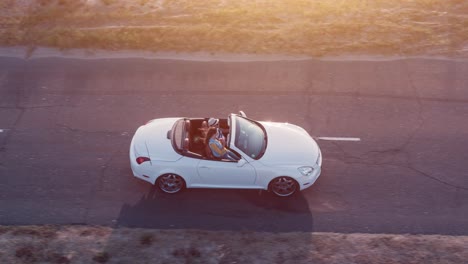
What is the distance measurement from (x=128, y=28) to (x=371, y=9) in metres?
8.78

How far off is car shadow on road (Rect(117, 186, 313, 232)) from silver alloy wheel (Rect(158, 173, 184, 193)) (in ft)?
0.58

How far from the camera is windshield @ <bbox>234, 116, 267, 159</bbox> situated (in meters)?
11.0

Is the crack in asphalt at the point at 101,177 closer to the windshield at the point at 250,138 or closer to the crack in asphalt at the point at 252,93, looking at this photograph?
the crack in asphalt at the point at 252,93

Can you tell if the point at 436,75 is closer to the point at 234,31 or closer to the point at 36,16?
the point at 234,31

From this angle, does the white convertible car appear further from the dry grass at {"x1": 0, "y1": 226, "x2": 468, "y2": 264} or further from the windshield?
the dry grass at {"x1": 0, "y1": 226, "x2": 468, "y2": 264}

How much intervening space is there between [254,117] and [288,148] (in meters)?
2.90

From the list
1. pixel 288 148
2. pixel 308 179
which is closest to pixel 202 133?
pixel 288 148

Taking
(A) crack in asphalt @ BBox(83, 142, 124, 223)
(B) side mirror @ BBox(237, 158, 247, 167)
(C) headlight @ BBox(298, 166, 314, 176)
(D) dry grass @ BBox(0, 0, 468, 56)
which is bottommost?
(A) crack in asphalt @ BBox(83, 142, 124, 223)

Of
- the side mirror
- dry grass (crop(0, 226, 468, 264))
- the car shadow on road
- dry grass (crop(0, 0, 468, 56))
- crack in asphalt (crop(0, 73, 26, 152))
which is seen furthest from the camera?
dry grass (crop(0, 0, 468, 56))

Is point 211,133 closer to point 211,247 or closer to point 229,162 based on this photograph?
point 229,162

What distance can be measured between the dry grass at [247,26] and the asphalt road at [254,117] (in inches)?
38.4

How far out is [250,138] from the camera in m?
11.3

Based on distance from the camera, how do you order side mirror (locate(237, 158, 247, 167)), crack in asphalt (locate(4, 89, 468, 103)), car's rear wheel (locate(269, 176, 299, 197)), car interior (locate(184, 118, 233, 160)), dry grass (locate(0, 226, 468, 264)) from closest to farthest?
dry grass (locate(0, 226, 468, 264))
side mirror (locate(237, 158, 247, 167))
car interior (locate(184, 118, 233, 160))
car's rear wheel (locate(269, 176, 299, 197))
crack in asphalt (locate(4, 89, 468, 103))

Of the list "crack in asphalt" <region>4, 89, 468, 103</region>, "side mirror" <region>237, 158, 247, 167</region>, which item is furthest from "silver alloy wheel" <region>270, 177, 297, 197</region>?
"crack in asphalt" <region>4, 89, 468, 103</region>
